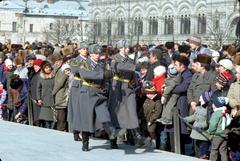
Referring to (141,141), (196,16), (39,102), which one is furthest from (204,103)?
(196,16)

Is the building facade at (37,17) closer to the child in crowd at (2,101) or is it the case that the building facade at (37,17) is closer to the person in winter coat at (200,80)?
the child in crowd at (2,101)

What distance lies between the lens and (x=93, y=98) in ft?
36.8

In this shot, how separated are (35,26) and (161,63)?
121m

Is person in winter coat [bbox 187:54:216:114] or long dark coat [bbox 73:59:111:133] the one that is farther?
person in winter coat [bbox 187:54:216:114]

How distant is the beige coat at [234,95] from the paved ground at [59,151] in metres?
1.05

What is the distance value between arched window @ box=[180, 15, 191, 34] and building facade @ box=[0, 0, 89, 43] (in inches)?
1316

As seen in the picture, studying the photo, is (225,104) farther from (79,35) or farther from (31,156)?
(79,35)

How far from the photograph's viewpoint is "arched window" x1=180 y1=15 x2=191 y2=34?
88188mm

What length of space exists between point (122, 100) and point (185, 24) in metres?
78.7

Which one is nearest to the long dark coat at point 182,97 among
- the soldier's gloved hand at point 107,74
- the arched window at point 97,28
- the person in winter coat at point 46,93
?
the soldier's gloved hand at point 107,74

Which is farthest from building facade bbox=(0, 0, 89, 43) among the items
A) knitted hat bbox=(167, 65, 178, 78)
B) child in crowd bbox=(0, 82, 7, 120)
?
knitted hat bbox=(167, 65, 178, 78)

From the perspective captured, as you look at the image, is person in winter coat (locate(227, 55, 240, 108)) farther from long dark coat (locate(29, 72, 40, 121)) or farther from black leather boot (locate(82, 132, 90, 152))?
long dark coat (locate(29, 72, 40, 121))

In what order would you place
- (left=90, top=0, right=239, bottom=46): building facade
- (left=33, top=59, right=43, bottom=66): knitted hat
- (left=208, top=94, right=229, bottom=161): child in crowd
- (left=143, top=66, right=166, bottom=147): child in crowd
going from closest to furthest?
1. (left=208, top=94, right=229, bottom=161): child in crowd
2. (left=143, top=66, right=166, bottom=147): child in crowd
3. (left=33, top=59, right=43, bottom=66): knitted hat
4. (left=90, top=0, right=239, bottom=46): building facade

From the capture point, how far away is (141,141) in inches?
484
